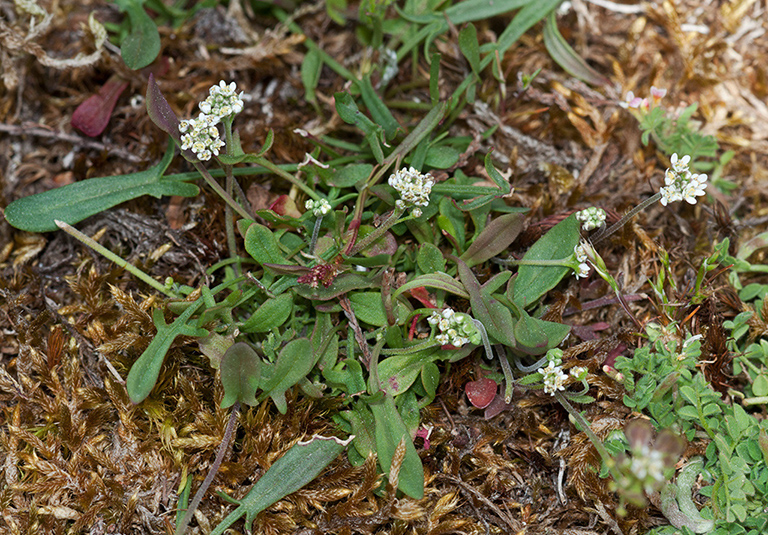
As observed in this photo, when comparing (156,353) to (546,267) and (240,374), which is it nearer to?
(240,374)

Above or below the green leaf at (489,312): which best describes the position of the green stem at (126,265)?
below

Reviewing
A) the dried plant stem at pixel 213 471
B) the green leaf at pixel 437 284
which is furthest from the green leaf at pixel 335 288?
the dried plant stem at pixel 213 471

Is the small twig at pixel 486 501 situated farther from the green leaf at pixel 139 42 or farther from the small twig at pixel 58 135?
the green leaf at pixel 139 42

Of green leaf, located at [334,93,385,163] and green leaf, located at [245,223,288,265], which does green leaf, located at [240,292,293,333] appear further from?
green leaf, located at [334,93,385,163]

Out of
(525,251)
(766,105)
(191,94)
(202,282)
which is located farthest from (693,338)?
(191,94)

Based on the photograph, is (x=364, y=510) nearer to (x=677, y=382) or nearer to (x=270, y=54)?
(x=677, y=382)

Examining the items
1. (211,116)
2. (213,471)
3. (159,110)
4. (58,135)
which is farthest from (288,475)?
(58,135)

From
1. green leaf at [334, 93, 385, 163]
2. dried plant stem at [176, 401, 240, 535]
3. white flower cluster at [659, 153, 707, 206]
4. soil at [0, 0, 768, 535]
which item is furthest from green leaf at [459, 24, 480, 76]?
dried plant stem at [176, 401, 240, 535]
